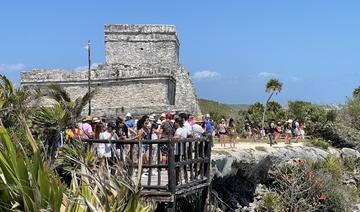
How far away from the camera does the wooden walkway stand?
357 inches

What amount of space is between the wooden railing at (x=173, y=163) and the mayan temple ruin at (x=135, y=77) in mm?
17289

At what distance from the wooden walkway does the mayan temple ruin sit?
56.4ft

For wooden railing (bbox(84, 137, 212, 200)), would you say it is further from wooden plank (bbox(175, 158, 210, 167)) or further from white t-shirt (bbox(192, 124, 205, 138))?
white t-shirt (bbox(192, 124, 205, 138))

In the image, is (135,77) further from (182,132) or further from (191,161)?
(191,161)

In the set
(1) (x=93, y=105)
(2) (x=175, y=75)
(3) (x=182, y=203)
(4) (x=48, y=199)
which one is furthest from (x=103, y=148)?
(2) (x=175, y=75)

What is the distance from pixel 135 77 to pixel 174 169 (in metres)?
22.3

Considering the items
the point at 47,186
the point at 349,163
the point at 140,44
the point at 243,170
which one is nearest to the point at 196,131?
the point at 243,170

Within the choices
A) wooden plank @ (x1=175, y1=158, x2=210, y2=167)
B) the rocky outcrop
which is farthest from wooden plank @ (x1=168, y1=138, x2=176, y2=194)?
the rocky outcrop

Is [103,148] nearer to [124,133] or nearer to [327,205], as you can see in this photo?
[124,133]

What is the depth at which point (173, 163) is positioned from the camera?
9.12 metres

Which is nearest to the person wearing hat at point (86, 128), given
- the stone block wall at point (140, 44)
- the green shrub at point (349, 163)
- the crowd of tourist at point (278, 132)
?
the crowd of tourist at point (278, 132)

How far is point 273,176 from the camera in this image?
848 inches

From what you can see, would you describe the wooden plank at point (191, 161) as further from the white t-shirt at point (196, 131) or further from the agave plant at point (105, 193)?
the agave plant at point (105, 193)

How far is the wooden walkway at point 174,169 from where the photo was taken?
9062 mm
